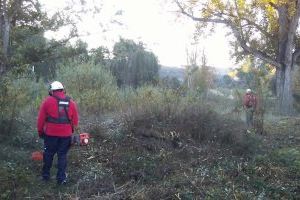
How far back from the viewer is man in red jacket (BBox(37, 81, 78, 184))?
947 centimetres

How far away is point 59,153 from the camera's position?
31.8 ft

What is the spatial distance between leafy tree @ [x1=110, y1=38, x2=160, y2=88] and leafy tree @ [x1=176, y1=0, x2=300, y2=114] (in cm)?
1361

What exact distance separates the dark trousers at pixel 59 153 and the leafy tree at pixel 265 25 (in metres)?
23.3

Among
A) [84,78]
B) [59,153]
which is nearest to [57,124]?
[59,153]

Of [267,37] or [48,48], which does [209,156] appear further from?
[267,37]

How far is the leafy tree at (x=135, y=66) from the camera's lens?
45.9 metres

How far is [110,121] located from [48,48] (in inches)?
119

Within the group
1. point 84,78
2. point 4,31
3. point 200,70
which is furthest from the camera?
point 200,70

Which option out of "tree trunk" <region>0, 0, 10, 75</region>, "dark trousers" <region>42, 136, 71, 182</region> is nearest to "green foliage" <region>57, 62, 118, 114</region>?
"tree trunk" <region>0, 0, 10, 75</region>

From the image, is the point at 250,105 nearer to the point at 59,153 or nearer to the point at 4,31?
the point at 4,31

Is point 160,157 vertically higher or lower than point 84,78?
lower

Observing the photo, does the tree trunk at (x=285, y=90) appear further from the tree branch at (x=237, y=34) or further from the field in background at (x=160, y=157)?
the field in background at (x=160, y=157)

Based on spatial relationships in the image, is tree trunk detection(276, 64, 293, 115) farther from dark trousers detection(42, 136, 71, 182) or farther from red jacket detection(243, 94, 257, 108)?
dark trousers detection(42, 136, 71, 182)

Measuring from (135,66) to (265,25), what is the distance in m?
17.8
